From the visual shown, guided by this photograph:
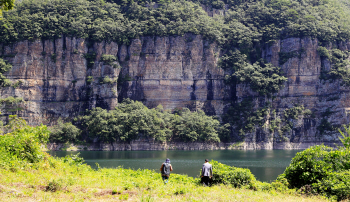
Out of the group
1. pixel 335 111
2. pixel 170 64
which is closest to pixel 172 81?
pixel 170 64

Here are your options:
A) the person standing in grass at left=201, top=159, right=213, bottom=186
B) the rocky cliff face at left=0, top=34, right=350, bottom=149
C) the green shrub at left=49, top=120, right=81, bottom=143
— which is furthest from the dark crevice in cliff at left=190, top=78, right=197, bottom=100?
the person standing in grass at left=201, top=159, right=213, bottom=186

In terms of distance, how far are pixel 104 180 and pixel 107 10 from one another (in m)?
68.5

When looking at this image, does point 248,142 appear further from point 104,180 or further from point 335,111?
point 104,180

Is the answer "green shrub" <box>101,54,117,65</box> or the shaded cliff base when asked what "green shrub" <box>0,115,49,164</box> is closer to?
the shaded cliff base

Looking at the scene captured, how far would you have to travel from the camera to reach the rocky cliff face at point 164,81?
66.4m

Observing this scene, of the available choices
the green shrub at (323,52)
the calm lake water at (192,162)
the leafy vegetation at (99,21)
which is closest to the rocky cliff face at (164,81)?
the green shrub at (323,52)

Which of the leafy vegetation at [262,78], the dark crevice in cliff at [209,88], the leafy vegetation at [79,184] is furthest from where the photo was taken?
the dark crevice in cliff at [209,88]

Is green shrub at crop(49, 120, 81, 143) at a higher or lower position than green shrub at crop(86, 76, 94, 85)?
lower

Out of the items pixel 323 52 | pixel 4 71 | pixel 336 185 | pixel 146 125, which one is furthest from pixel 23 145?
pixel 323 52

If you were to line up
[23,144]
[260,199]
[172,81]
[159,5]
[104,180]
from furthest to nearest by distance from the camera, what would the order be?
[159,5] < [172,81] < [23,144] < [104,180] < [260,199]

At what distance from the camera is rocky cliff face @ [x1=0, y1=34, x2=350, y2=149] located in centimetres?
6644

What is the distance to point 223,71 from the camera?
74312mm

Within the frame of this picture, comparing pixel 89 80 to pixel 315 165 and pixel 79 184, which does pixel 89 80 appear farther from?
pixel 315 165

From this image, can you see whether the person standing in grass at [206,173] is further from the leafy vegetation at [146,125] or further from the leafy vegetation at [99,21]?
the leafy vegetation at [99,21]
